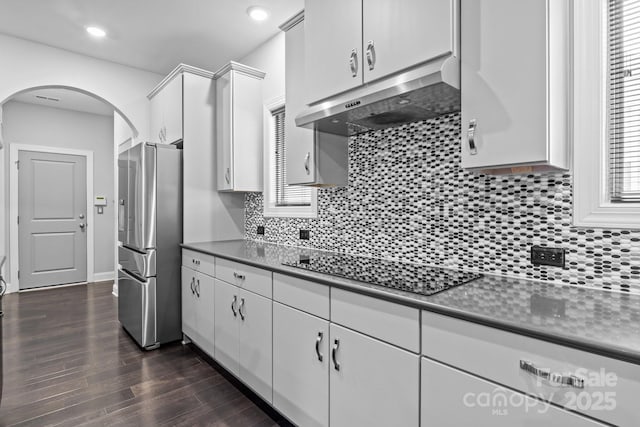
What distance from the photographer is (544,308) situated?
3.65ft

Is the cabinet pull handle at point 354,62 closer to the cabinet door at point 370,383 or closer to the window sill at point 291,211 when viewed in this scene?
the window sill at point 291,211

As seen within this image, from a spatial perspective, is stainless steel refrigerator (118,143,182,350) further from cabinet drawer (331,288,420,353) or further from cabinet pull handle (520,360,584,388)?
cabinet pull handle (520,360,584,388)

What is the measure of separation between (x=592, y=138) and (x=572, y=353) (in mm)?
930

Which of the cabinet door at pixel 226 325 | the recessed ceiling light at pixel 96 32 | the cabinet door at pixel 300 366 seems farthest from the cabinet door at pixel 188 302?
the recessed ceiling light at pixel 96 32

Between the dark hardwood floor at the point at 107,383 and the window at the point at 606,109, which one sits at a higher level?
the window at the point at 606,109

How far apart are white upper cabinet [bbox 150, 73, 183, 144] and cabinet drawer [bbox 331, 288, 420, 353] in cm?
255

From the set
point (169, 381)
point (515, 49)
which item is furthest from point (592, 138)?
point (169, 381)

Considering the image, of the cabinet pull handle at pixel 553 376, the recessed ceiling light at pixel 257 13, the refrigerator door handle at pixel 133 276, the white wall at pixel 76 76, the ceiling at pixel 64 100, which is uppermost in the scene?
the recessed ceiling light at pixel 257 13

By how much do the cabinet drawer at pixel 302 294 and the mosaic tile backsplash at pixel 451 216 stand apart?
660mm

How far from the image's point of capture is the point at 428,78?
1.40m

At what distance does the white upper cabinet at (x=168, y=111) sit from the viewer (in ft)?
10.8

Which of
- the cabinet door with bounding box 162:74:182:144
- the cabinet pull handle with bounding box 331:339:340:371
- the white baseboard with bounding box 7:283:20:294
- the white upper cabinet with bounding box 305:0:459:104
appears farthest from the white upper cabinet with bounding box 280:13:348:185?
the white baseboard with bounding box 7:283:20:294

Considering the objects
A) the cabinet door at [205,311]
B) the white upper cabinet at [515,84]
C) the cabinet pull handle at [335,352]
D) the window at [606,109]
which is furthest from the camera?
the cabinet door at [205,311]

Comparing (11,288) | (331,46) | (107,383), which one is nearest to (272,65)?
(331,46)
